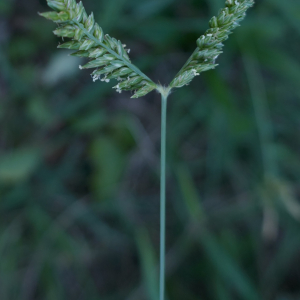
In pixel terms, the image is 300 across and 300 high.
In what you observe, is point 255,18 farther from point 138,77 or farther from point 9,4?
point 9,4

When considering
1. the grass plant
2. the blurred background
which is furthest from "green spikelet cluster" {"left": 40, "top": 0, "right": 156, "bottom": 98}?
the blurred background

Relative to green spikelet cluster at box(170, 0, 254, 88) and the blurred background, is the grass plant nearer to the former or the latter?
green spikelet cluster at box(170, 0, 254, 88)

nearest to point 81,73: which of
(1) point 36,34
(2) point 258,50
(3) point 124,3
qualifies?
(1) point 36,34

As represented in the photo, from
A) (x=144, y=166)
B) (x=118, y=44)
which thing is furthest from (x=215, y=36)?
(x=144, y=166)

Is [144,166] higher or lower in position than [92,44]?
lower

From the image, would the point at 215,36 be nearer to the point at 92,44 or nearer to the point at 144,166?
the point at 92,44
